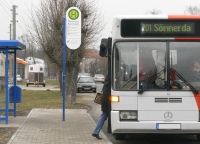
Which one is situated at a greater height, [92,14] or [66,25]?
[92,14]

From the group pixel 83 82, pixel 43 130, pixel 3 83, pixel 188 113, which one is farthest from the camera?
pixel 83 82

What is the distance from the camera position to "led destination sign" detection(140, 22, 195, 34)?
30.3 ft

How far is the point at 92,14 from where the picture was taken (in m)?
21.1

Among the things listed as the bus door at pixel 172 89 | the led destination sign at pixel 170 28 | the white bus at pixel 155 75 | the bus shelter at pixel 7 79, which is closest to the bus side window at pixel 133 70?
the white bus at pixel 155 75

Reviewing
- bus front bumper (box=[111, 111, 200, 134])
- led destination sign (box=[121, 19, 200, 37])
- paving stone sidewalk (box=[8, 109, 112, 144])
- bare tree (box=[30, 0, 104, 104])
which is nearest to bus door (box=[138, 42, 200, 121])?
bus front bumper (box=[111, 111, 200, 134])

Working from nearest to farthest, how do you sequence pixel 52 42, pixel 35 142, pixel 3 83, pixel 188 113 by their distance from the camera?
pixel 188 113 < pixel 35 142 < pixel 3 83 < pixel 52 42

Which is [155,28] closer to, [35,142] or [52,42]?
[35,142]

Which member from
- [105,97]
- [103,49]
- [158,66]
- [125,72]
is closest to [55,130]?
[105,97]

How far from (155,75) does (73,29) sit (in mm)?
5569

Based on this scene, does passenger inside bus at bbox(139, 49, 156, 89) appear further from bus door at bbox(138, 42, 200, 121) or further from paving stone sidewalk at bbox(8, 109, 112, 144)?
paving stone sidewalk at bbox(8, 109, 112, 144)

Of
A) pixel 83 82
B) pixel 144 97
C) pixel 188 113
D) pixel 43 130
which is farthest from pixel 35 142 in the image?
pixel 83 82

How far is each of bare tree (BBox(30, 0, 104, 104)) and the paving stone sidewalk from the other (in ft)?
15.4

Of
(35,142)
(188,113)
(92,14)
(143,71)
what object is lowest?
(35,142)

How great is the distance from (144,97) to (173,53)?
3.62 ft
